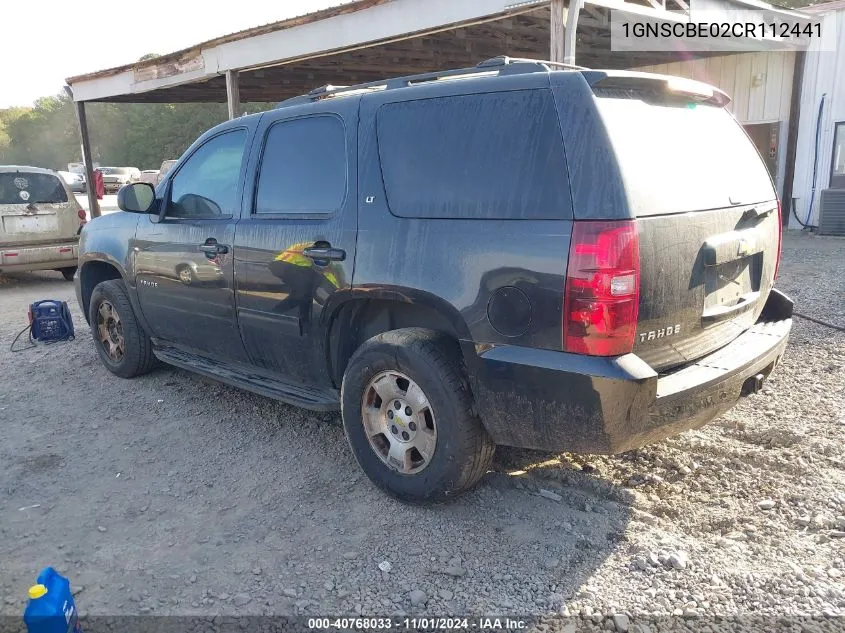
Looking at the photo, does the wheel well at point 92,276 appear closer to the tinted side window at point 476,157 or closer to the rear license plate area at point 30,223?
the tinted side window at point 476,157

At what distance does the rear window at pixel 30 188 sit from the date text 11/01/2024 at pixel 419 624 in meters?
8.97

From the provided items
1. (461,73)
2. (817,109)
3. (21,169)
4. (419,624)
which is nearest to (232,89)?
(21,169)

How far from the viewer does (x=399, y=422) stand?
3234mm

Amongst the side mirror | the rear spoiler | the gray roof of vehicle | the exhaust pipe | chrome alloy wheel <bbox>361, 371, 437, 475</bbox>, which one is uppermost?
the rear spoiler

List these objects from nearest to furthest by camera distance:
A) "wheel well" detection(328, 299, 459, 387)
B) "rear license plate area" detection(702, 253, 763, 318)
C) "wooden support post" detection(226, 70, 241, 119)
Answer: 1. "rear license plate area" detection(702, 253, 763, 318)
2. "wheel well" detection(328, 299, 459, 387)
3. "wooden support post" detection(226, 70, 241, 119)

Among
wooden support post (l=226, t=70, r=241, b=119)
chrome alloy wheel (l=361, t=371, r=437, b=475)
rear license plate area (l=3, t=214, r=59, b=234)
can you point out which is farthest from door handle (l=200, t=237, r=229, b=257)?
wooden support post (l=226, t=70, r=241, b=119)

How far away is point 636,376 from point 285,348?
200cm

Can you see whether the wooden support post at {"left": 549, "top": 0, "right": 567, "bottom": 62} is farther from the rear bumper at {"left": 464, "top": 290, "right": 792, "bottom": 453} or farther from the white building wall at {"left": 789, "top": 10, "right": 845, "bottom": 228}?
the white building wall at {"left": 789, "top": 10, "right": 845, "bottom": 228}

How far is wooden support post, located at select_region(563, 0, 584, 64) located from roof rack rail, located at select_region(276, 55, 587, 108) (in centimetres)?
364

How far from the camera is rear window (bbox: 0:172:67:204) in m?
9.30

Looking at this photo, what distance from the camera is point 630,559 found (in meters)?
2.82

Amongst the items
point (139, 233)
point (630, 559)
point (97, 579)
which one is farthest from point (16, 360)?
point (630, 559)

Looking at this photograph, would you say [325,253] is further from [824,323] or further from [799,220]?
[799,220]

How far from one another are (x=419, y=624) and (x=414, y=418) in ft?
3.09
